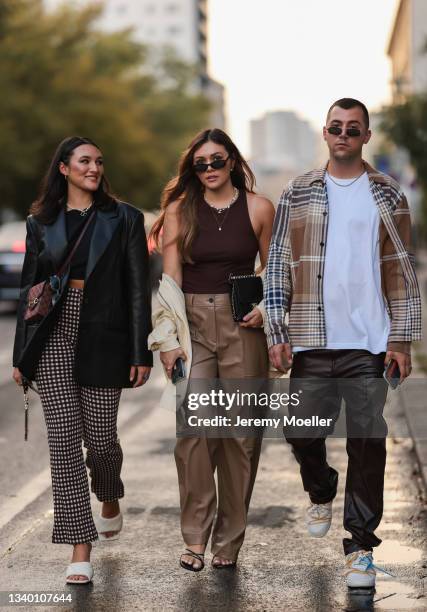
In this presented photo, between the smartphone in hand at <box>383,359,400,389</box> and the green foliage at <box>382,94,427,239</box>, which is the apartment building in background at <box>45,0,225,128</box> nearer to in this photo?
the green foliage at <box>382,94,427,239</box>

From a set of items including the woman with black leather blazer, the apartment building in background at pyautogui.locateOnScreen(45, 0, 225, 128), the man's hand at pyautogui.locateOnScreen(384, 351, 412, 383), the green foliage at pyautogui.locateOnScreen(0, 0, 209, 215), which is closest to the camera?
the man's hand at pyautogui.locateOnScreen(384, 351, 412, 383)

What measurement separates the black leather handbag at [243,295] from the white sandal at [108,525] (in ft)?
4.21

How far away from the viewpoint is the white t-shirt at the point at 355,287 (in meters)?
5.46

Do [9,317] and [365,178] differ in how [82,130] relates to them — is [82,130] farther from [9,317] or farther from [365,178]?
[365,178]

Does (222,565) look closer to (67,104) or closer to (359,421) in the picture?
(359,421)

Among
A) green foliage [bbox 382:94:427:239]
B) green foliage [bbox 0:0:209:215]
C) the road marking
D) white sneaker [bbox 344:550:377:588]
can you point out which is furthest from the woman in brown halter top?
green foliage [bbox 0:0:209:215]

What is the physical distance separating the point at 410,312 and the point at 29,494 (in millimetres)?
3053

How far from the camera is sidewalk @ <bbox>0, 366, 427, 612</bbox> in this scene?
16.9 feet

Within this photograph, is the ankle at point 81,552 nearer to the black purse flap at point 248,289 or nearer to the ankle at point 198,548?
the ankle at point 198,548

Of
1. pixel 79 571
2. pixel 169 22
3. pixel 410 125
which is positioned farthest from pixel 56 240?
pixel 169 22

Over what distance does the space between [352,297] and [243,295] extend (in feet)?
1.58

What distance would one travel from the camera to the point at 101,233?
5.71 meters

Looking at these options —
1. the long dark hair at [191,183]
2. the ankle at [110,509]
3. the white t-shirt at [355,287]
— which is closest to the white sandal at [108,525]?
the ankle at [110,509]

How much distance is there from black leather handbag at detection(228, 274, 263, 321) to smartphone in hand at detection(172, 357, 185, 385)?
299 millimetres
